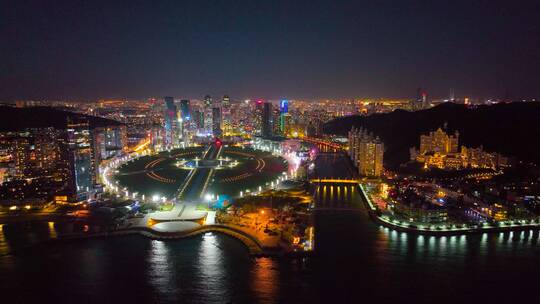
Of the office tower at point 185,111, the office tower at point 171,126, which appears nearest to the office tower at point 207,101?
the office tower at point 185,111

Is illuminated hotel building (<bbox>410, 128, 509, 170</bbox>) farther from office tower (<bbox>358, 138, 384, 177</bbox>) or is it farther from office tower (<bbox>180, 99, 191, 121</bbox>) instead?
office tower (<bbox>180, 99, 191, 121</bbox>)

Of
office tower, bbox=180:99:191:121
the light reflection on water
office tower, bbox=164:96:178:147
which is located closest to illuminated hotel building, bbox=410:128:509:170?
the light reflection on water

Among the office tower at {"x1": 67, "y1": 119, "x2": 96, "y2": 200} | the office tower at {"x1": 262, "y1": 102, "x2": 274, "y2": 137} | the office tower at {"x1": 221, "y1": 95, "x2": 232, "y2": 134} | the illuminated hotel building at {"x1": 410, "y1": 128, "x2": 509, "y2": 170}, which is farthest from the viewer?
the office tower at {"x1": 221, "y1": 95, "x2": 232, "y2": 134}

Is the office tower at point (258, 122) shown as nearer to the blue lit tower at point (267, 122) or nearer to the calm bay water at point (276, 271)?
the blue lit tower at point (267, 122)

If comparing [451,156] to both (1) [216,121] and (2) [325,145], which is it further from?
(1) [216,121]

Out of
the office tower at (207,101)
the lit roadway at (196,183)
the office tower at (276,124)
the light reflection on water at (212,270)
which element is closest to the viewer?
the light reflection on water at (212,270)

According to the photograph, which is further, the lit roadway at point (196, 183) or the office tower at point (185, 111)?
the office tower at point (185, 111)
